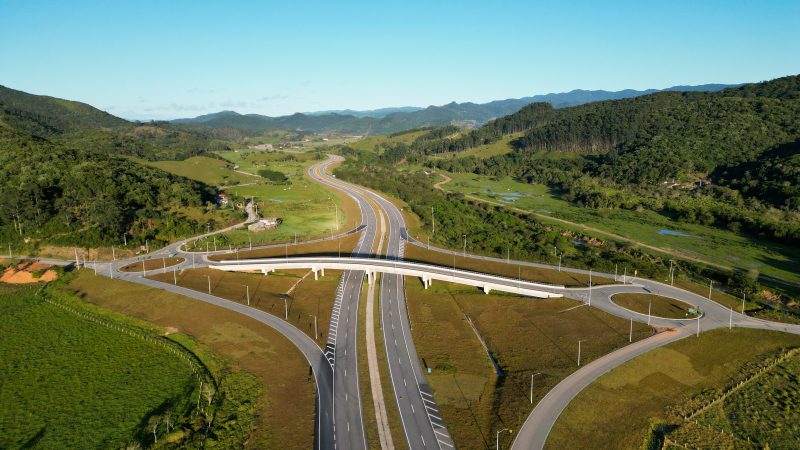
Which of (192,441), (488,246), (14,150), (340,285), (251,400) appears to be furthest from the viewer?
(14,150)

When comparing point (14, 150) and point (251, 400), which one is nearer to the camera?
point (251, 400)

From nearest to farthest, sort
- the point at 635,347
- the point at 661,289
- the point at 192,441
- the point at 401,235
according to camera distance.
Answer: the point at 192,441 < the point at 635,347 < the point at 661,289 < the point at 401,235

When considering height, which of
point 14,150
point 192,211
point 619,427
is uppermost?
point 14,150

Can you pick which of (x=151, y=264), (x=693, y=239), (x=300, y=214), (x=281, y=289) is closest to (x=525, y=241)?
(x=693, y=239)

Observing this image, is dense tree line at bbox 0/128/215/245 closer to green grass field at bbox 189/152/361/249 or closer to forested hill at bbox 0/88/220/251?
forested hill at bbox 0/88/220/251

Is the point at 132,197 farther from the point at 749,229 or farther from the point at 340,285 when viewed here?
the point at 749,229

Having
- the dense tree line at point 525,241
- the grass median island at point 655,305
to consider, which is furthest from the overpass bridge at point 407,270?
the dense tree line at point 525,241

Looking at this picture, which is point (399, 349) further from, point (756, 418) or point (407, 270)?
point (756, 418)

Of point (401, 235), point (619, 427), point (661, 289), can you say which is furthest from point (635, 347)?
point (401, 235)
